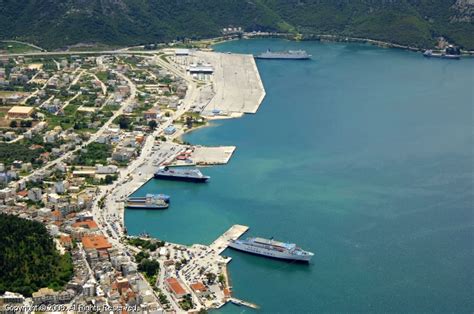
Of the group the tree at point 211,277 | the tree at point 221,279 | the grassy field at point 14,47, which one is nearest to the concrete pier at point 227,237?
the tree at point 221,279

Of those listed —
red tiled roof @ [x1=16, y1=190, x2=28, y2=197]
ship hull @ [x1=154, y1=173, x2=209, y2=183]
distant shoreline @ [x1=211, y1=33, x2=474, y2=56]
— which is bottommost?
red tiled roof @ [x1=16, y1=190, x2=28, y2=197]

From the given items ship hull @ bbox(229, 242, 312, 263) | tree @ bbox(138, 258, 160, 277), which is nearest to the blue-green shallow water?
ship hull @ bbox(229, 242, 312, 263)

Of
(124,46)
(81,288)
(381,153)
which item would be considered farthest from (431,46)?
(81,288)

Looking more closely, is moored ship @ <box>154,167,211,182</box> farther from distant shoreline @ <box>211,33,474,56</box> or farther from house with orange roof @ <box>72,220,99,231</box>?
distant shoreline @ <box>211,33,474,56</box>

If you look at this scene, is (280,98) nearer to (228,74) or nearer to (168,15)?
(228,74)

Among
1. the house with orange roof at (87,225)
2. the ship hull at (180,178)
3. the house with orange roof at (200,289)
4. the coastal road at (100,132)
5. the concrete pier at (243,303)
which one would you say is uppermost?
the coastal road at (100,132)

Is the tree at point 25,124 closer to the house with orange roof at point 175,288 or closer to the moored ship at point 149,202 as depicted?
the moored ship at point 149,202

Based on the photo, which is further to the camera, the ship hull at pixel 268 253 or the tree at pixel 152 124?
the tree at pixel 152 124
